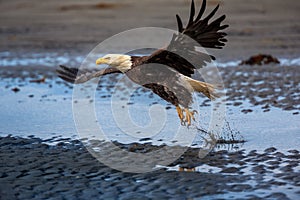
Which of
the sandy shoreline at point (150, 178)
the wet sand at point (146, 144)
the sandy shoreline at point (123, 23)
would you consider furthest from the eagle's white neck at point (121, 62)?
the sandy shoreline at point (123, 23)

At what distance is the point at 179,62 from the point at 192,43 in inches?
12.6

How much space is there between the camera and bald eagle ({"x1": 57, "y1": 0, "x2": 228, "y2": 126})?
6844 mm

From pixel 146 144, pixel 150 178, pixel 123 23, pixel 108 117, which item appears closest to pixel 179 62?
pixel 146 144

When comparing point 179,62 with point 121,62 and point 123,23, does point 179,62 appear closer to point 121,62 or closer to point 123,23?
point 121,62

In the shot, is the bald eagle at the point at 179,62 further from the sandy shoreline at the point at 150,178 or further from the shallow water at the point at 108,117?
the sandy shoreline at the point at 150,178

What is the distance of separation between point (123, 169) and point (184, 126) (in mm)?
2119

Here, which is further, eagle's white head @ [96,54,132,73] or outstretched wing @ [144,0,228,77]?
eagle's white head @ [96,54,132,73]

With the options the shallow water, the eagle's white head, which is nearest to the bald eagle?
the eagle's white head

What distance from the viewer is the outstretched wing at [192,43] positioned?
22.3 feet

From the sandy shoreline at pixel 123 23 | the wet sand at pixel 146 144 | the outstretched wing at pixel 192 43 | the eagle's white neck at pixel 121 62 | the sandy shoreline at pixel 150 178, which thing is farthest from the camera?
the sandy shoreline at pixel 123 23

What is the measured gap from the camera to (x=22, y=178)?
5.77 meters

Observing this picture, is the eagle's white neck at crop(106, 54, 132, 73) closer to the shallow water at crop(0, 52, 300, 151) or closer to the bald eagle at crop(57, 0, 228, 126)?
the bald eagle at crop(57, 0, 228, 126)

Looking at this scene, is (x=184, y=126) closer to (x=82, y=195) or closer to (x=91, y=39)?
(x=82, y=195)

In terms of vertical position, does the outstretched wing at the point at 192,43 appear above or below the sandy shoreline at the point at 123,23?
below
